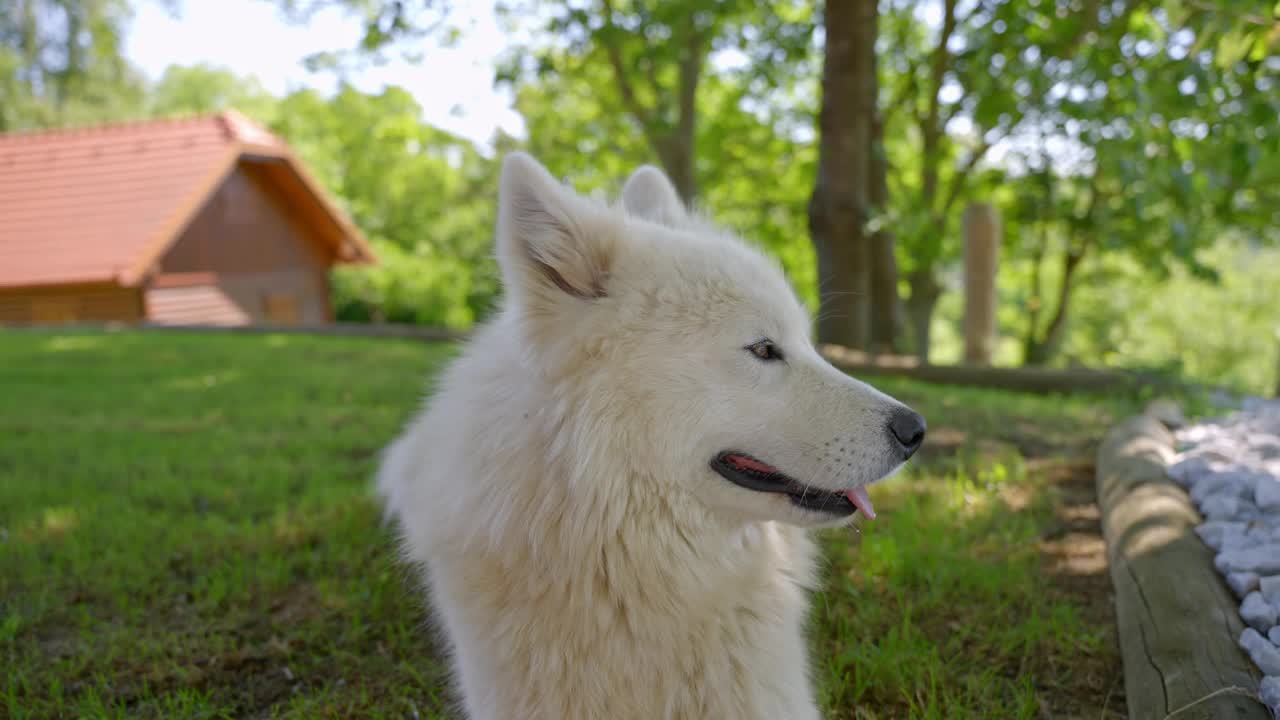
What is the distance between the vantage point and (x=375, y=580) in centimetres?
340

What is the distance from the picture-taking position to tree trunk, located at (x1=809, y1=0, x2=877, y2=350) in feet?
25.5

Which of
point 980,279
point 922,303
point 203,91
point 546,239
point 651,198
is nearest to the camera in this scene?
point 546,239

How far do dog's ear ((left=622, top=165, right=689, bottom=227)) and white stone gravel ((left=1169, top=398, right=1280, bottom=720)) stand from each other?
6.61ft

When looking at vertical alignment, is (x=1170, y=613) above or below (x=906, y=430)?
below

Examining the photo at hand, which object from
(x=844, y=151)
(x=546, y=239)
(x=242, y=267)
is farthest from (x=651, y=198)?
(x=242, y=267)

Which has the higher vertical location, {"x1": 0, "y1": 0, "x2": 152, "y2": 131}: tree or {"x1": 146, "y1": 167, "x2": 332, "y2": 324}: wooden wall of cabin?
{"x1": 0, "y1": 0, "x2": 152, "y2": 131}: tree

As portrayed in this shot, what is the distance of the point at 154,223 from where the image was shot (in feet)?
59.2

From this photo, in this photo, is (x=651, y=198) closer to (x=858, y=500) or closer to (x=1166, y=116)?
(x=858, y=500)

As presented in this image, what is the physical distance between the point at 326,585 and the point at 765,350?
2227 millimetres

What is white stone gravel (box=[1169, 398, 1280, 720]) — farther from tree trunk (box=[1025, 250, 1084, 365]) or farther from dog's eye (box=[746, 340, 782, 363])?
tree trunk (box=[1025, 250, 1084, 365])

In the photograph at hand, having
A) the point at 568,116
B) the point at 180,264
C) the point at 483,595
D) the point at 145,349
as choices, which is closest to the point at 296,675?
the point at 483,595

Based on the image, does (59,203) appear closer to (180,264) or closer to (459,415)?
(180,264)

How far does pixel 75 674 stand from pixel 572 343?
7.12 feet

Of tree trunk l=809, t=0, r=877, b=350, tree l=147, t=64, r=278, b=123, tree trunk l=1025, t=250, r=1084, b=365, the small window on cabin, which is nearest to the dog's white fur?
tree trunk l=809, t=0, r=877, b=350
